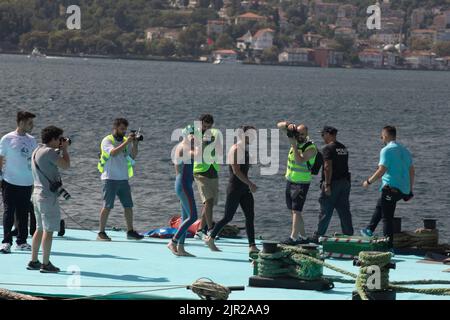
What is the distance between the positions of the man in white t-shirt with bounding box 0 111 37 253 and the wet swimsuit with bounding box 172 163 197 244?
6.96ft

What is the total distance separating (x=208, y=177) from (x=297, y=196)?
1.37 metres

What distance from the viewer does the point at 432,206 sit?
35219mm

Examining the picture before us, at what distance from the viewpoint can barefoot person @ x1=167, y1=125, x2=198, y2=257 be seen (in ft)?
50.3

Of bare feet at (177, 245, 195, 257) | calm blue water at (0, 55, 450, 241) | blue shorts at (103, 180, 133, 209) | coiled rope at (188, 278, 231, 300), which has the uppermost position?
blue shorts at (103, 180, 133, 209)

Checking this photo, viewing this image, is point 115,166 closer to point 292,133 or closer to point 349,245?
point 292,133

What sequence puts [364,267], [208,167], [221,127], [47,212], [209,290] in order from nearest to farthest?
[209,290]
[364,267]
[47,212]
[208,167]
[221,127]

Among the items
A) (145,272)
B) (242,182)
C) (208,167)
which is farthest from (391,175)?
(145,272)

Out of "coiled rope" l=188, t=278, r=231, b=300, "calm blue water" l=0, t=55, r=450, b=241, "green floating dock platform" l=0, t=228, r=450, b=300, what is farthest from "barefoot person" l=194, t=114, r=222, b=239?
"calm blue water" l=0, t=55, r=450, b=241

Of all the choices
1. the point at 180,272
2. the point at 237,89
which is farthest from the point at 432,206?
the point at 237,89

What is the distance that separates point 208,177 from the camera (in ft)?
53.0

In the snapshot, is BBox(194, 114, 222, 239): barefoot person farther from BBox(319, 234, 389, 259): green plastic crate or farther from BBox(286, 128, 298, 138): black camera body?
BBox(319, 234, 389, 259): green plastic crate

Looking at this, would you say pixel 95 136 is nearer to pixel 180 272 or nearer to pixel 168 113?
pixel 168 113

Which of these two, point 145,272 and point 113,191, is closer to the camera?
→ point 145,272
